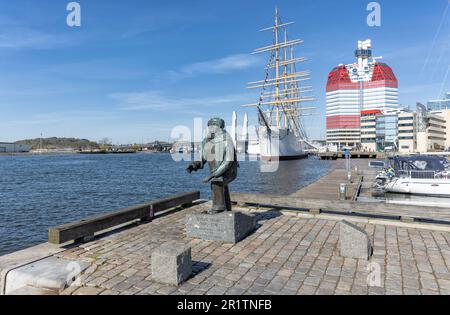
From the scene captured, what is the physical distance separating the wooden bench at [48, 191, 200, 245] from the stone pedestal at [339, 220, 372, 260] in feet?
20.0

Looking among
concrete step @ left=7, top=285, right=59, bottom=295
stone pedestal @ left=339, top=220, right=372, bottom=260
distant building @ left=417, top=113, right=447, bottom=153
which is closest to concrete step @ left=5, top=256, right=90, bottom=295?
concrete step @ left=7, top=285, right=59, bottom=295

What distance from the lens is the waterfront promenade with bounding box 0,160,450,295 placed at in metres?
4.75

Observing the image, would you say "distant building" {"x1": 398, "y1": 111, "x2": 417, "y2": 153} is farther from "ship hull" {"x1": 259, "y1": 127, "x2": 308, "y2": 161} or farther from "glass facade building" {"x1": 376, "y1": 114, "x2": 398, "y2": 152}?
"ship hull" {"x1": 259, "y1": 127, "x2": 308, "y2": 161}

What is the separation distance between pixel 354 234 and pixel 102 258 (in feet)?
18.1

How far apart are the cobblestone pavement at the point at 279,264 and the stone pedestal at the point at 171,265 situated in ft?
0.45

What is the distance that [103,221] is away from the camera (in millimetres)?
7664

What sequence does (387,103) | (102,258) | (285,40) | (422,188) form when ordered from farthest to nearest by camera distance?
(387,103), (285,40), (422,188), (102,258)

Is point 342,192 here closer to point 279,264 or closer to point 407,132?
point 279,264

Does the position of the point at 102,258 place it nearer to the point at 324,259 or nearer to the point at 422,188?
the point at 324,259

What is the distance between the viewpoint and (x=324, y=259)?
19.6 ft

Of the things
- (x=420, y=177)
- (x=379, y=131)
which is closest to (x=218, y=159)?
(x=420, y=177)

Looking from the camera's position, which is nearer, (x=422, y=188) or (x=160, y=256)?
(x=160, y=256)
